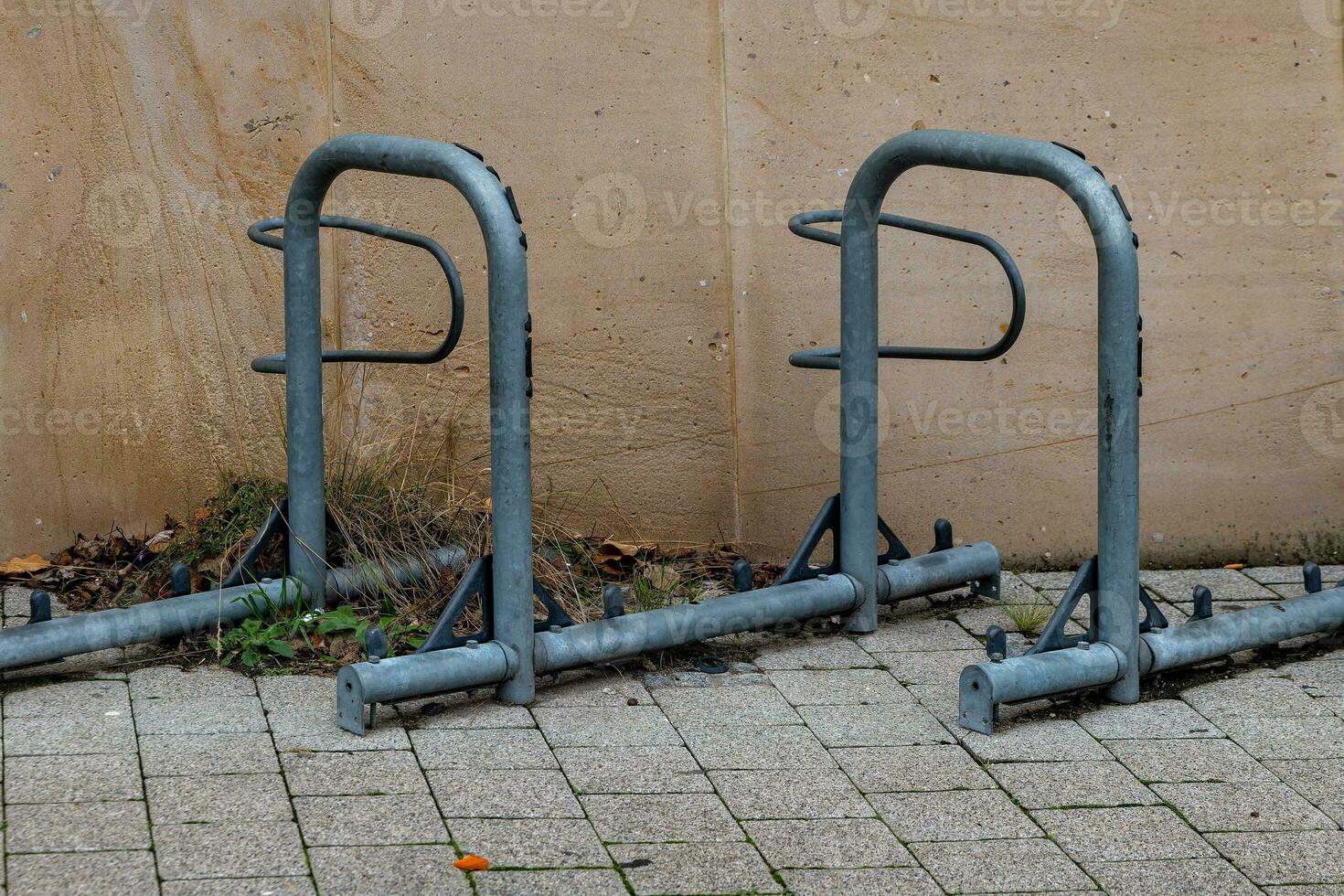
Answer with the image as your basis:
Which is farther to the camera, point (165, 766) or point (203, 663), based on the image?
point (203, 663)

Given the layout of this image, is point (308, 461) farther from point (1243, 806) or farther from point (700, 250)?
point (1243, 806)

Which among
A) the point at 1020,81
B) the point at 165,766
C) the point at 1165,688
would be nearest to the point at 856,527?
the point at 1165,688

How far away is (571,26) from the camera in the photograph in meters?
4.79

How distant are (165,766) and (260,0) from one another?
2.47 metres

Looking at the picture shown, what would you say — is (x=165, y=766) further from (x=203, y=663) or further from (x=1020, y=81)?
(x=1020, y=81)

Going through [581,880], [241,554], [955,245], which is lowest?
[581,880]

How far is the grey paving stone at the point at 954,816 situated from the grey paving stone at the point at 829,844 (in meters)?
0.05

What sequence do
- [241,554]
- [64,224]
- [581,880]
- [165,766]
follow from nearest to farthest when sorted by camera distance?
[581,880] → [165,766] → [241,554] → [64,224]

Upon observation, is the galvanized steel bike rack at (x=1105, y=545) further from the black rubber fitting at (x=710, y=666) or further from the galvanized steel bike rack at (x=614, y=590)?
the black rubber fitting at (x=710, y=666)

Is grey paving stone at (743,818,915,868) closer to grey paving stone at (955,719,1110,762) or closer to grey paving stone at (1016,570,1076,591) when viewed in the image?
grey paving stone at (955,719,1110,762)

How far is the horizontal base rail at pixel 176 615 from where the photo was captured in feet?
12.1

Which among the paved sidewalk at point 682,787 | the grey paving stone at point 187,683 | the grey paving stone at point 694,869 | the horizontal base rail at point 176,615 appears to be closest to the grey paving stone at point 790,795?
the paved sidewalk at point 682,787

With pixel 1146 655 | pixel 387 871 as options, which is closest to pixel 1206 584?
pixel 1146 655

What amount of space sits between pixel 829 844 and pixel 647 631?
104cm
